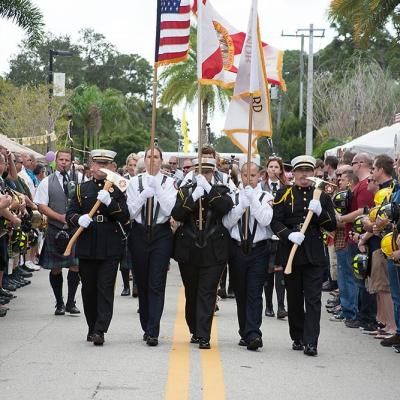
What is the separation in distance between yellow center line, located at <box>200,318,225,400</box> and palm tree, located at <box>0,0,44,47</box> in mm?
19230

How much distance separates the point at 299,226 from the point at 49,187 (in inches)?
163

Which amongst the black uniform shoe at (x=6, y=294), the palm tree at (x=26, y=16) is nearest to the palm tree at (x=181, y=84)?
the palm tree at (x=26, y=16)

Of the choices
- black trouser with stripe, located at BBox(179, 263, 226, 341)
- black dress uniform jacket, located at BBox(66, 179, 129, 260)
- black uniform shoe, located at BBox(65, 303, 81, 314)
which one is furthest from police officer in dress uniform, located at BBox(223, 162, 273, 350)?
black uniform shoe, located at BBox(65, 303, 81, 314)

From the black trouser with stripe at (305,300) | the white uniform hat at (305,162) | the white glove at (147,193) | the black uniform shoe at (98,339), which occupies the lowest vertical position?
the black uniform shoe at (98,339)

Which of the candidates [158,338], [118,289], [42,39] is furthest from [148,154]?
[42,39]

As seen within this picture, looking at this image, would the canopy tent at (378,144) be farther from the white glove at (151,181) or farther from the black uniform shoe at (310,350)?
the black uniform shoe at (310,350)

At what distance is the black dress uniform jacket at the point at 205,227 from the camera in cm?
1002

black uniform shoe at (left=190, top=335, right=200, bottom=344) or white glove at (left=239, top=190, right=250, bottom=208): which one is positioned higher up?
white glove at (left=239, top=190, right=250, bottom=208)

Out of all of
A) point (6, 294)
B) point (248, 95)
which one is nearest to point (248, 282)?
point (248, 95)

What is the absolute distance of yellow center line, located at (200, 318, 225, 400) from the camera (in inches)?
302

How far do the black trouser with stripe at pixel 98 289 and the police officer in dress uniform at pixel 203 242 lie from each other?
0.70 metres

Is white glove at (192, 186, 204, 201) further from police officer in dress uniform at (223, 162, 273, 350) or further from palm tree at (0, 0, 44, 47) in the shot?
palm tree at (0, 0, 44, 47)

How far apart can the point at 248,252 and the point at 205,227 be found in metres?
0.56

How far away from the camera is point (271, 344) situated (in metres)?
10.5
